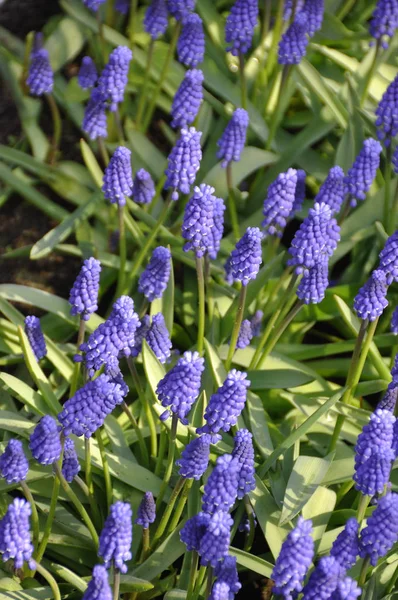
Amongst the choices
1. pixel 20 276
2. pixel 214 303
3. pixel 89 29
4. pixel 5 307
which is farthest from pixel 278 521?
pixel 89 29

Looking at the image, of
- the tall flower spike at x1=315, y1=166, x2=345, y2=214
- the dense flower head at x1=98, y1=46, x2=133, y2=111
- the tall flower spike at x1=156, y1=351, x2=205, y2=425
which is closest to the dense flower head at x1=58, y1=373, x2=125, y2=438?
A: the tall flower spike at x1=156, y1=351, x2=205, y2=425

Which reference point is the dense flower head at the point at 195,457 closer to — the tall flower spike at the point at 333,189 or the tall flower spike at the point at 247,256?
the tall flower spike at the point at 247,256

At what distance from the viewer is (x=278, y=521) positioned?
3.46 meters

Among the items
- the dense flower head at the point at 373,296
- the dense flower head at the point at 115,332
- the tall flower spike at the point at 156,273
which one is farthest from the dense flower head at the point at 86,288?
the dense flower head at the point at 373,296

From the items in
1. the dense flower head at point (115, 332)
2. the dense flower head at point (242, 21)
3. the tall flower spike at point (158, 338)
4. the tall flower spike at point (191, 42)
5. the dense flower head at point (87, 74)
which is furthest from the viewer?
the dense flower head at point (87, 74)

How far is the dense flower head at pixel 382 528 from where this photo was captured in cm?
272

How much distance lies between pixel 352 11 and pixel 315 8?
129 centimetres

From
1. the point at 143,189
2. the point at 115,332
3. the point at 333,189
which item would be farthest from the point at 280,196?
the point at 115,332

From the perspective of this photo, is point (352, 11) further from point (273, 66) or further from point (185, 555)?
point (185, 555)

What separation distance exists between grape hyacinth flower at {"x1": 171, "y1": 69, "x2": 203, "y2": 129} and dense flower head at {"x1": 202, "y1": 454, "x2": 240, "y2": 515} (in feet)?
6.36

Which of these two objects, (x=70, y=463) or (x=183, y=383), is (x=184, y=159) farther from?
(x=70, y=463)

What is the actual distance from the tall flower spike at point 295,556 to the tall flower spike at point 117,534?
46 centimetres

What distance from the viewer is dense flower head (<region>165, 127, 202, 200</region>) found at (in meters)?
3.60

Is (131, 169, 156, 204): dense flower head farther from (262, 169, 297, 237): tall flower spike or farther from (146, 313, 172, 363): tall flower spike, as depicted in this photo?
(146, 313, 172, 363): tall flower spike
